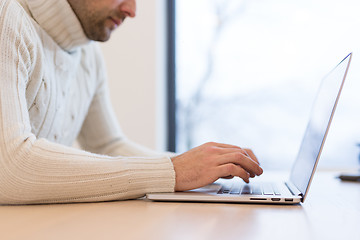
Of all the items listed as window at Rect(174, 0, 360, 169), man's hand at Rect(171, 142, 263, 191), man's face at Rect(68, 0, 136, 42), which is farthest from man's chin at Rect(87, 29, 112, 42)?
window at Rect(174, 0, 360, 169)

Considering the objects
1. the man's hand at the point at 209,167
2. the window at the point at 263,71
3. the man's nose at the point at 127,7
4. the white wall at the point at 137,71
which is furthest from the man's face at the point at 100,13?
the window at the point at 263,71

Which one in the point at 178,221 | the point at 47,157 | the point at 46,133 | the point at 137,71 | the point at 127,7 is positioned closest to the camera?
the point at 178,221

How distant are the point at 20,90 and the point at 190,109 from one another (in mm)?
1845

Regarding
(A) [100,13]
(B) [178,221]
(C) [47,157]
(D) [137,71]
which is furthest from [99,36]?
(D) [137,71]

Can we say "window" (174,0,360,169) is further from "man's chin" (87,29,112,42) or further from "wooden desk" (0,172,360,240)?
"wooden desk" (0,172,360,240)

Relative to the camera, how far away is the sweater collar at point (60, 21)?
121 cm

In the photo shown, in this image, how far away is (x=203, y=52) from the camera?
2.67 m

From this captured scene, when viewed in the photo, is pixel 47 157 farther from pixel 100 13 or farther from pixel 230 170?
pixel 100 13

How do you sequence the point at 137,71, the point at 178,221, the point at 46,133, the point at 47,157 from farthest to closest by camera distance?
the point at 137,71, the point at 46,133, the point at 47,157, the point at 178,221

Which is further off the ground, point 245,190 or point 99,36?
point 99,36

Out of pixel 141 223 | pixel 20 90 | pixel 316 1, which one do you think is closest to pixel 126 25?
pixel 316 1

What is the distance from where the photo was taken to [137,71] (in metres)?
2.51

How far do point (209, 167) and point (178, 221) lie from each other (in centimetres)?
23

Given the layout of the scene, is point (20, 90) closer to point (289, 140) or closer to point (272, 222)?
point (272, 222)
